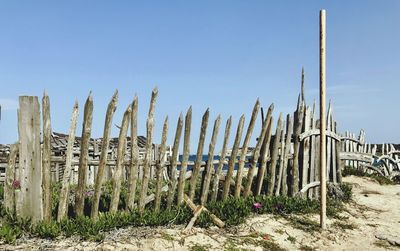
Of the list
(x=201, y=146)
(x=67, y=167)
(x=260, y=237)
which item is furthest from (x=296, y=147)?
(x=67, y=167)

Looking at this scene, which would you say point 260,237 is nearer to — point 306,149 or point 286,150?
point 286,150

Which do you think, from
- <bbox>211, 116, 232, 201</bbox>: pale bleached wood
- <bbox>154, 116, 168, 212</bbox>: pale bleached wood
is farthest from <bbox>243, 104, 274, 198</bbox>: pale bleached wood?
<bbox>154, 116, 168, 212</bbox>: pale bleached wood

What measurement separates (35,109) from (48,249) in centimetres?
183

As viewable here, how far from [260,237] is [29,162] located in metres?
3.42

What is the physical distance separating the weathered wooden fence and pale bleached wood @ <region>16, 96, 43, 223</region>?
0.01 m

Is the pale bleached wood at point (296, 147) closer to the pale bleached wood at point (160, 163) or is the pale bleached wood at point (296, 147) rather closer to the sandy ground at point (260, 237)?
the sandy ground at point (260, 237)

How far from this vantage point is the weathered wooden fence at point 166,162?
511cm

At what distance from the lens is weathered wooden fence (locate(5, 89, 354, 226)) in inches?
201

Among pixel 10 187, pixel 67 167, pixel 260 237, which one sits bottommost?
pixel 260 237

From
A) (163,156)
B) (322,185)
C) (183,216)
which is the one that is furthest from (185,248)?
(322,185)

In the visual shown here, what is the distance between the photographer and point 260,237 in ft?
18.3

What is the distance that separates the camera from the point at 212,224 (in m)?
5.78

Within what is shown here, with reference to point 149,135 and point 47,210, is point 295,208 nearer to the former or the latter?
point 149,135

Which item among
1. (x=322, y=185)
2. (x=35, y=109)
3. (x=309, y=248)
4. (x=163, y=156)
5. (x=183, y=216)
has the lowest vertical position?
(x=309, y=248)
